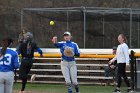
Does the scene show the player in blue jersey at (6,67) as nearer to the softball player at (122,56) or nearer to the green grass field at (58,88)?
the softball player at (122,56)

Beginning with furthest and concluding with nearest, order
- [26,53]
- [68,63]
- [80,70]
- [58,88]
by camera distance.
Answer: [80,70] → [58,88] → [26,53] → [68,63]

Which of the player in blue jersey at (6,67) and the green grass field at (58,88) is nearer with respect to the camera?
the player in blue jersey at (6,67)

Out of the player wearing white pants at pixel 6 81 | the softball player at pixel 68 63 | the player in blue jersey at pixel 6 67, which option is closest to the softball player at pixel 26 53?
the softball player at pixel 68 63

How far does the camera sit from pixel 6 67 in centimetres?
1172

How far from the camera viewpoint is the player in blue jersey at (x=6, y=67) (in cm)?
1163

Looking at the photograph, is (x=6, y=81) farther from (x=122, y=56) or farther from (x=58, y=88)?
(x=58, y=88)

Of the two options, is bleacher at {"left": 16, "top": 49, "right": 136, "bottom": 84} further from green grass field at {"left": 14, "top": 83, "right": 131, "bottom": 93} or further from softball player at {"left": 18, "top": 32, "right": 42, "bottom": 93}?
softball player at {"left": 18, "top": 32, "right": 42, "bottom": 93}

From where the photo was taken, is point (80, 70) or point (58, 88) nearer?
point (58, 88)

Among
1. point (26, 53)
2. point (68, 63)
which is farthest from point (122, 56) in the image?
point (26, 53)

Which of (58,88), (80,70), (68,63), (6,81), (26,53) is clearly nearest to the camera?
(6,81)

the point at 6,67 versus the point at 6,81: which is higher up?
the point at 6,67

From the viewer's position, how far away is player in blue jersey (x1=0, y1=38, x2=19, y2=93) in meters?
11.6

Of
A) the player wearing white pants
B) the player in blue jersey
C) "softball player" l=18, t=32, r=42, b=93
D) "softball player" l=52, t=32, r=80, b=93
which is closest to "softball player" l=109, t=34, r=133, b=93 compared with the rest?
"softball player" l=52, t=32, r=80, b=93

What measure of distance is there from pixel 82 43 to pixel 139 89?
499 centimetres
